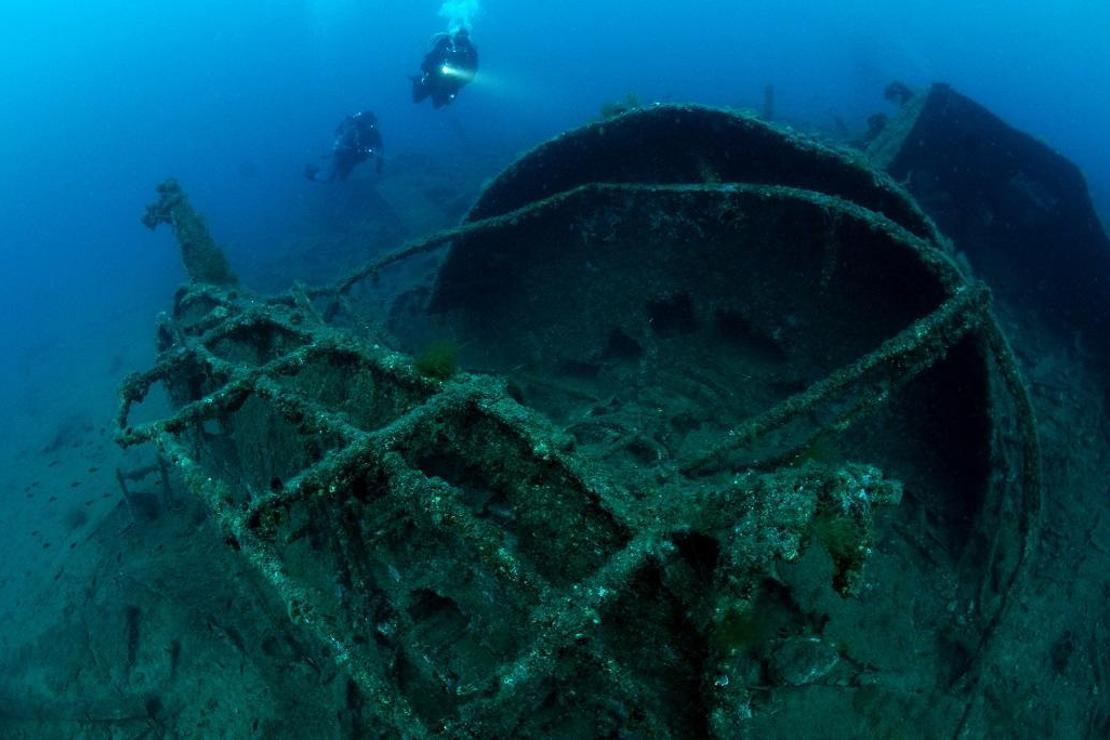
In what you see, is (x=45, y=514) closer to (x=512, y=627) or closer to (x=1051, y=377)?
Result: (x=512, y=627)

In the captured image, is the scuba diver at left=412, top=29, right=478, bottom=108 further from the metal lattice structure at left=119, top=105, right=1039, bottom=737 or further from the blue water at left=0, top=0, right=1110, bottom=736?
the metal lattice structure at left=119, top=105, right=1039, bottom=737

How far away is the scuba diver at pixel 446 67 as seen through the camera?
14.8 meters

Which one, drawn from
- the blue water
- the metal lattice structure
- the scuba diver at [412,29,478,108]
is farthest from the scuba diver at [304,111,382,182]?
the metal lattice structure

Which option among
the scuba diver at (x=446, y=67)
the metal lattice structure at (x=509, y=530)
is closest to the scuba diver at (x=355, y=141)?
the scuba diver at (x=446, y=67)

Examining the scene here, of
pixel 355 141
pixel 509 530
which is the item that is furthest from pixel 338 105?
pixel 509 530

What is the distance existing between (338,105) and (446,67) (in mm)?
47620

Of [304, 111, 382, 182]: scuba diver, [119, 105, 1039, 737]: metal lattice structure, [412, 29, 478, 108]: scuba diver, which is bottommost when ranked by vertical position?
[119, 105, 1039, 737]: metal lattice structure

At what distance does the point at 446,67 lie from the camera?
1482 cm

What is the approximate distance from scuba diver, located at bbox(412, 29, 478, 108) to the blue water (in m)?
6.54

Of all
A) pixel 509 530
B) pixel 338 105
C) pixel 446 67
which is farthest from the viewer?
pixel 338 105

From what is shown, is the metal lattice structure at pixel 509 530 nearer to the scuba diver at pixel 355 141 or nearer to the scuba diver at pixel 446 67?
the scuba diver at pixel 355 141

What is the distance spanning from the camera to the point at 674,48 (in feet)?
176

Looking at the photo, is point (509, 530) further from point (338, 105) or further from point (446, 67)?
point (338, 105)

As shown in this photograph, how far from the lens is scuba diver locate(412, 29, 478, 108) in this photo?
48.5 ft
